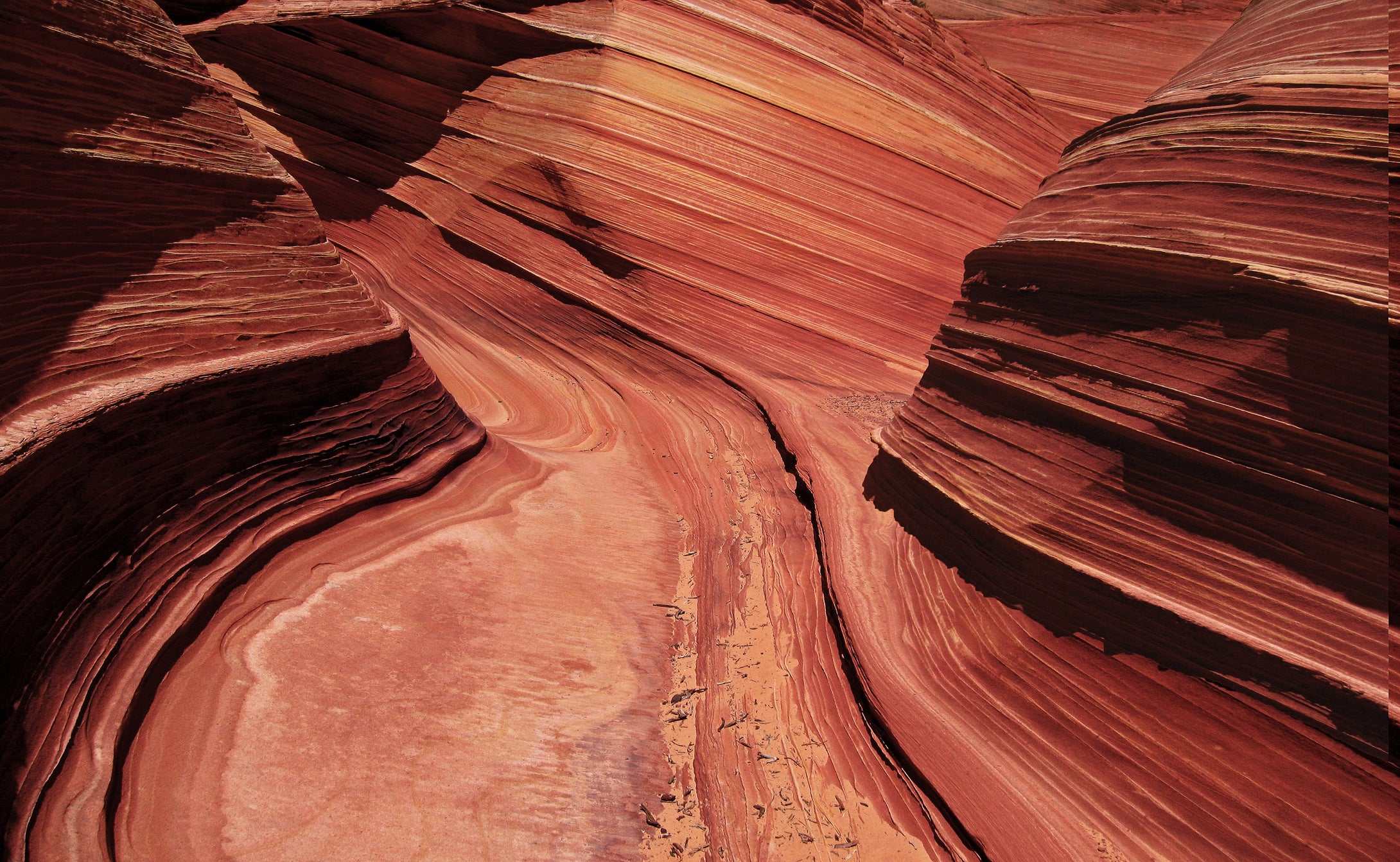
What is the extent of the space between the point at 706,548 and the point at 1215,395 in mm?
1771

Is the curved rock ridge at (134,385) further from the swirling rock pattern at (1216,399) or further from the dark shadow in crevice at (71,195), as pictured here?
the swirling rock pattern at (1216,399)

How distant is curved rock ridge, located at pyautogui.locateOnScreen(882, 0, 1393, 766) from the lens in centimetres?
161

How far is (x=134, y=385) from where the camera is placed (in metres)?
1.71

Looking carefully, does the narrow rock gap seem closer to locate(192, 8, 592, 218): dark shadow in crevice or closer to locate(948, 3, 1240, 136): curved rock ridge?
locate(192, 8, 592, 218): dark shadow in crevice

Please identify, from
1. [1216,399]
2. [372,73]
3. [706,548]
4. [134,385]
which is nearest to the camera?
[134,385]

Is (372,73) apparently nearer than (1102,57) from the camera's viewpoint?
Yes

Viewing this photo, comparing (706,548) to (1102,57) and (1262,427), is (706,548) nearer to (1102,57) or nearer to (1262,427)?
(1262,427)

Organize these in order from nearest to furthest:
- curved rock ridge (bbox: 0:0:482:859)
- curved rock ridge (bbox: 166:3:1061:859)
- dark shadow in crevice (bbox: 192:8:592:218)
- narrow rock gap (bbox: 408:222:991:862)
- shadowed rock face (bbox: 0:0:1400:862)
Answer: curved rock ridge (bbox: 0:0:482:859) < shadowed rock face (bbox: 0:0:1400:862) < narrow rock gap (bbox: 408:222:991:862) < curved rock ridge (bbox: 166:3:1061:859) < dark shadow in crevice (bbox: 192:8:592:218)

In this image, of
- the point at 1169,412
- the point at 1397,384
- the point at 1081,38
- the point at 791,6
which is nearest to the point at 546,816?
the point at 1169,412

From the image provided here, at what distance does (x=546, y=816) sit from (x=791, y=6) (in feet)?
16.6

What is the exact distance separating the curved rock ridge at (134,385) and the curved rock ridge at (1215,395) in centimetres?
210

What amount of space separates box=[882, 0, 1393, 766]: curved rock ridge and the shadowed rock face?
10mm

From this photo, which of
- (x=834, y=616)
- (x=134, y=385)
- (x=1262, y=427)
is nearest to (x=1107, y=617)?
(x=1262, y=427)

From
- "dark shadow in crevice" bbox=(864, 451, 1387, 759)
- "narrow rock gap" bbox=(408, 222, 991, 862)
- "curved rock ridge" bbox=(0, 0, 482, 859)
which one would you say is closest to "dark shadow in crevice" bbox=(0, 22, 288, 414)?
"curved rock ridge" bbox=(0, 0, 482, 859)
